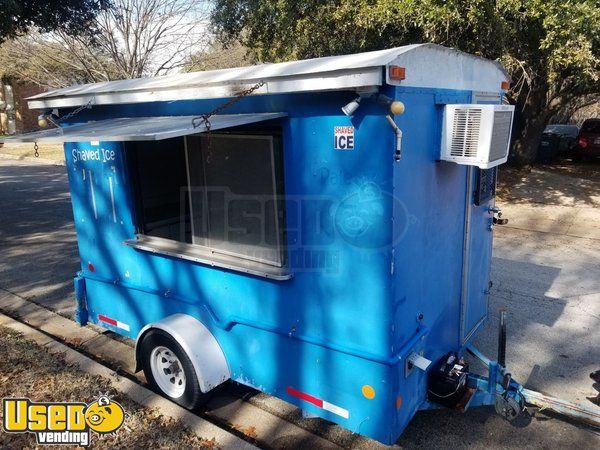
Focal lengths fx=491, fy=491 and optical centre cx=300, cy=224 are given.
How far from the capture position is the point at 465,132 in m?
3.05

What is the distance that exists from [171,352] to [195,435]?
0.67 m

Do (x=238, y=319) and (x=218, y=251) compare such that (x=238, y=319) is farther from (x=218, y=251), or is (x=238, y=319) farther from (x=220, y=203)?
(x=220, y=203)

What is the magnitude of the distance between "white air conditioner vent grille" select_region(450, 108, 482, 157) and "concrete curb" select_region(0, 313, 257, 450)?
241cm

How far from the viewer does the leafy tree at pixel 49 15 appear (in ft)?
27.7

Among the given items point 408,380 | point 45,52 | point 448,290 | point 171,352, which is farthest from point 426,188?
point 45,52

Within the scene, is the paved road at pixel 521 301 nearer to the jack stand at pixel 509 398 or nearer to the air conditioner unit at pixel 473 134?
Result: the jack stand at pixel 509 398

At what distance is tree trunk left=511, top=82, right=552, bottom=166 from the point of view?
43.9 feet

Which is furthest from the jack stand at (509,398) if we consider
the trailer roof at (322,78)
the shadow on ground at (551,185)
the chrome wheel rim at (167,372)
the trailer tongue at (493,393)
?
the shadow on ground at (551,185)

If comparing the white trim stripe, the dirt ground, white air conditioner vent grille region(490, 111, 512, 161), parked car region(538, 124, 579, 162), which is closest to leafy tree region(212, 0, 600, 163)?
white air conditioner vent grille region(490, 111, 512, 161)

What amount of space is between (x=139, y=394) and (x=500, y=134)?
131 inches

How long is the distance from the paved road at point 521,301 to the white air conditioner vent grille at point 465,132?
2067mm

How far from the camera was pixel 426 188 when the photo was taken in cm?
311

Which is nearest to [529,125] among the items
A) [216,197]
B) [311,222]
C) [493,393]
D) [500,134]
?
[500,134]

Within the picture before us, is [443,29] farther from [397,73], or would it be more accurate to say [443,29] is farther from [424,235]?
[397,73]
